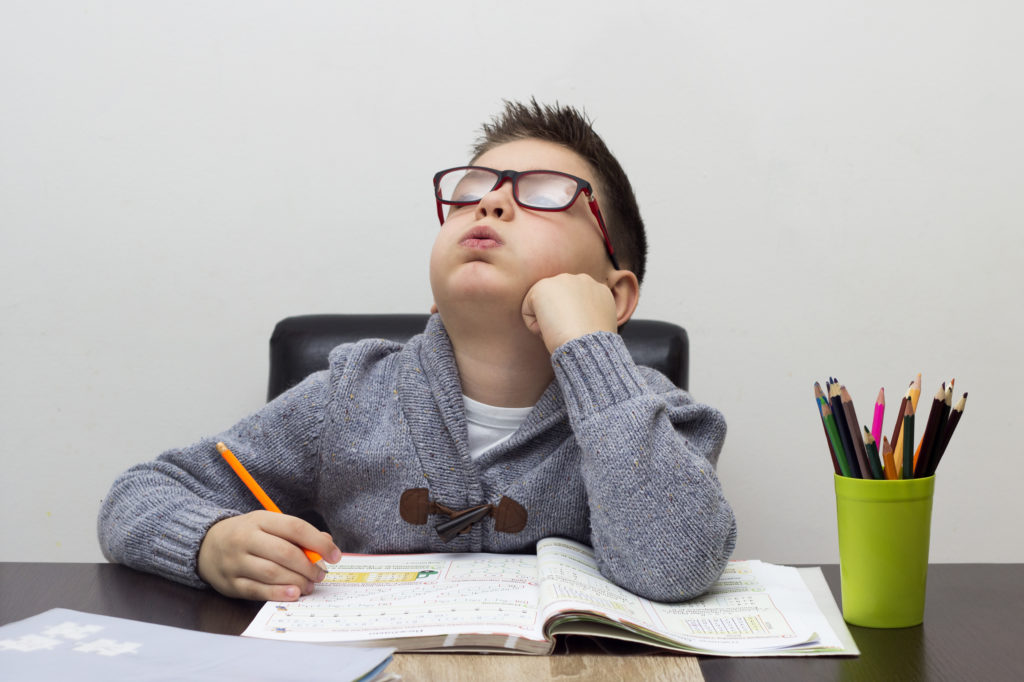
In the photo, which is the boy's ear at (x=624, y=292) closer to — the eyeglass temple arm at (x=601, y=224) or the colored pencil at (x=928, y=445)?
the eyeglass temple arm at (x=601, y=224)

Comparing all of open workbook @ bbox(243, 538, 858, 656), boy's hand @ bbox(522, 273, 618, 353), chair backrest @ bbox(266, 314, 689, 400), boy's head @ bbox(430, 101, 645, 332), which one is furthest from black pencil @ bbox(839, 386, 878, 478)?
chair backrest @ bbox(266, 314, 689, 400)

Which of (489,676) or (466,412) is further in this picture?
(466,412)

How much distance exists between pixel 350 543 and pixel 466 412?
22 centimetres

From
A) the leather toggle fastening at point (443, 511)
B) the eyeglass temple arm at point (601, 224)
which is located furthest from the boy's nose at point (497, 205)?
the leather toggle fastening at point (443, 511)

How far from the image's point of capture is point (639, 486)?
2.63 ft

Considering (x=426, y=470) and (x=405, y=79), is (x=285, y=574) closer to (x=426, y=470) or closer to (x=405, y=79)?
(x=426, y=470)

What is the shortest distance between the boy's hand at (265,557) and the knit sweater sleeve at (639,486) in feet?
0.87

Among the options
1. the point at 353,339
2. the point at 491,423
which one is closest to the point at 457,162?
the point at 353,339

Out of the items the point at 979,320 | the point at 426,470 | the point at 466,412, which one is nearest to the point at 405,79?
the point at 466,412

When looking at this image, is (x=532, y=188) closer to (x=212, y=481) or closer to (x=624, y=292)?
(x=624, y=292)

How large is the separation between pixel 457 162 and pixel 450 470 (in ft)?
2.52

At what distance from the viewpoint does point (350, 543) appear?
1.03m

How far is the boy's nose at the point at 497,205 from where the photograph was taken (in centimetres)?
99

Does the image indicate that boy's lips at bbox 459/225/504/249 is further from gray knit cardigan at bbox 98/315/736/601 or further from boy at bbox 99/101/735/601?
gray knit cardigan at bbox 98/315/736/601
